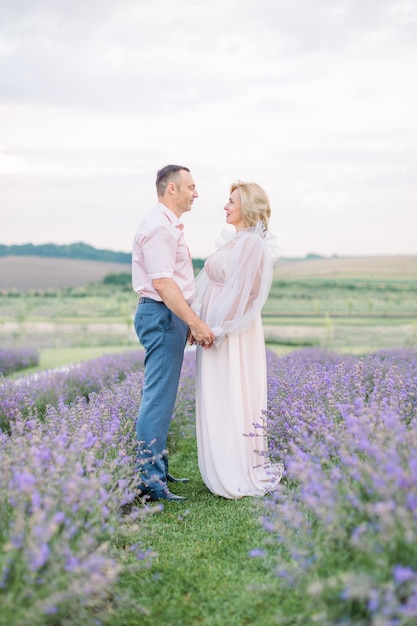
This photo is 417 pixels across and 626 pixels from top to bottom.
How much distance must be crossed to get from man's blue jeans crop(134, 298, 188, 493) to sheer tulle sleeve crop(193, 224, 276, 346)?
0.80ft

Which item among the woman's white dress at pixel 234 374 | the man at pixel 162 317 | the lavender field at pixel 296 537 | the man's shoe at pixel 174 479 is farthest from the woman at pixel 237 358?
the lavender field at pixel 296 537

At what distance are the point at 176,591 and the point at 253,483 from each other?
1.39m

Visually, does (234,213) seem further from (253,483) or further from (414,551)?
(414,551)

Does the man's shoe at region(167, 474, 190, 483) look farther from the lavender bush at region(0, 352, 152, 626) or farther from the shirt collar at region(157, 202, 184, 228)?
the shirt collar at region(157, 202, 184, 228)

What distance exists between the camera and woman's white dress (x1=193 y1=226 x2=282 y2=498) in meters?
4.08

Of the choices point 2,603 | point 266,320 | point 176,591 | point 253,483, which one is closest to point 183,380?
point 253,483

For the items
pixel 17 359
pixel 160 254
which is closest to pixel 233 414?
pixel 160 254

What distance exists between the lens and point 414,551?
206 cm

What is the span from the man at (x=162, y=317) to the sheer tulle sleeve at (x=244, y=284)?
5.4 inches

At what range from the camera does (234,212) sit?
13.5 feet

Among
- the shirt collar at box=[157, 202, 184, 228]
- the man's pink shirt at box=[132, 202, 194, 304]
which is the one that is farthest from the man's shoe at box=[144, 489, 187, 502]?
the shirt collar at box=[157, 202, 184, 228]

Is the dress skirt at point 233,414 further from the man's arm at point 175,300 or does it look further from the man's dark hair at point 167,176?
the man's dark hair at point 167,176

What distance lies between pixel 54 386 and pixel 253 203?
3158 mm

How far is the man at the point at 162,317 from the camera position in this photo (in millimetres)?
4008
